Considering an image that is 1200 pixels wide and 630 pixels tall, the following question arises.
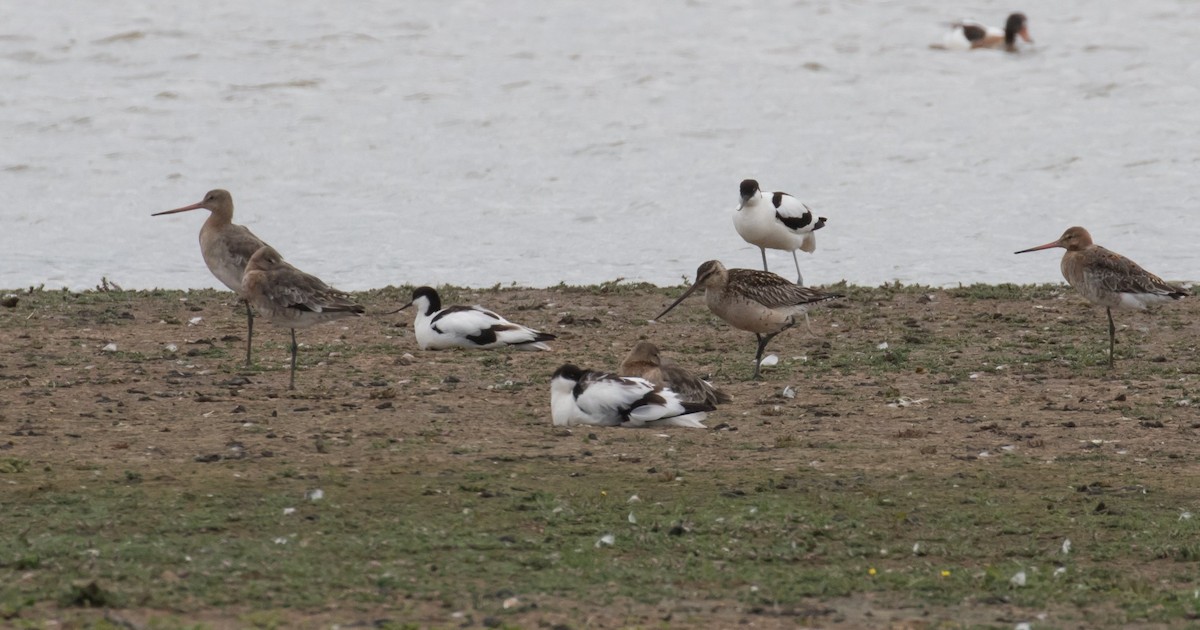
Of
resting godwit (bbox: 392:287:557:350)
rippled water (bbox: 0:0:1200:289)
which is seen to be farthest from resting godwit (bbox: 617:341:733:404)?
rippled water (bbox: 0:0:1200:289)

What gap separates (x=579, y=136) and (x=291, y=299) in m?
15.3

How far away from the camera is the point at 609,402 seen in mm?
9398

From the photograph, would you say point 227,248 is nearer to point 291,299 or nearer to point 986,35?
point 291,299

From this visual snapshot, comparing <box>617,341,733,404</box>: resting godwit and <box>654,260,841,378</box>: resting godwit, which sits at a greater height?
<box>654,260,841,378</box>: resting godwit

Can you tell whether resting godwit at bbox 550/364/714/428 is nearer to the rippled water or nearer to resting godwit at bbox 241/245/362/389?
resting godwit at bbox 241/245/362/389

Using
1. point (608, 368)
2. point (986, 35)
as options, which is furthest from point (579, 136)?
point (608, 368)

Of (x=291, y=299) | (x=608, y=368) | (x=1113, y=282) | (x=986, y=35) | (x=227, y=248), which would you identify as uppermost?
(x=986, y=35)

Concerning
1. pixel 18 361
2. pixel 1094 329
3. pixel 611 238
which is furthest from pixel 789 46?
pixel 18 361

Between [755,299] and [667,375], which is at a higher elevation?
[755,299]

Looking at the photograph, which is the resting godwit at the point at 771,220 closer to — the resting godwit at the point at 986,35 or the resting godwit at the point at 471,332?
the resting godwit at the point at 471,332

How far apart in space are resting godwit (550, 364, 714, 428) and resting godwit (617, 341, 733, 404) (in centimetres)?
33

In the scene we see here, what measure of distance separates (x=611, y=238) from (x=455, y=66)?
11.7 metres

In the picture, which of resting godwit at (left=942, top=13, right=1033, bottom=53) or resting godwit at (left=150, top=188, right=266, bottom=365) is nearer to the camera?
resting godwit at (left=150, top=188, right=266, bottom=365)

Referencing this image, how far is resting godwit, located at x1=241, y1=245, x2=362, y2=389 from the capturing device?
10797 millimetres
